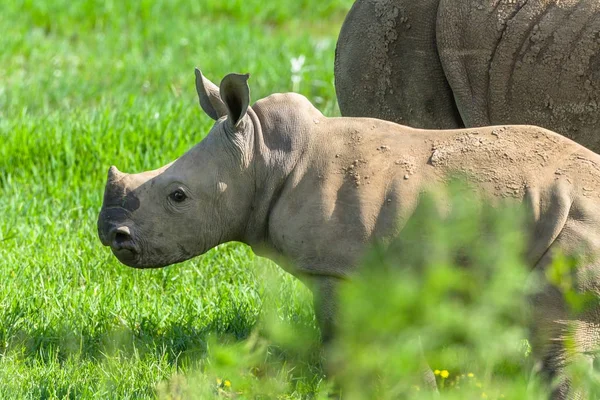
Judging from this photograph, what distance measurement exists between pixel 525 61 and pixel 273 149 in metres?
1.28

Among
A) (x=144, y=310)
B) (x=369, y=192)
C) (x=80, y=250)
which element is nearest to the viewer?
(x=369, y=192)

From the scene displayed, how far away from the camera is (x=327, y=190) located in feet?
13.4

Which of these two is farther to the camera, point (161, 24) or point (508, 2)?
point (161, 24)

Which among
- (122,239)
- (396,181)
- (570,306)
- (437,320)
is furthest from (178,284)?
(437,320)

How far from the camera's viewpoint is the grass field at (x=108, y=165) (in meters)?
5.00

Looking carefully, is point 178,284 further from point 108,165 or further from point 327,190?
point 327,190

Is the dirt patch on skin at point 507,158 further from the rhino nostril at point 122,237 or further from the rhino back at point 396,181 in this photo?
the rhino nostril at point 122,237

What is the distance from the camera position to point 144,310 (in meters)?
5.47

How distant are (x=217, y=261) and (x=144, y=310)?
2.68ft

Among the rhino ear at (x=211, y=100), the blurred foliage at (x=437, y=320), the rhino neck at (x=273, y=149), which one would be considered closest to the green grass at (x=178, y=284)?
the blurred foliage at (x=437, y=320)

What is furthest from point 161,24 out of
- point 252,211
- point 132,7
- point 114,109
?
point 252,211

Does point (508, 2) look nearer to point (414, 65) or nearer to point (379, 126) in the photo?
point (414, 65)

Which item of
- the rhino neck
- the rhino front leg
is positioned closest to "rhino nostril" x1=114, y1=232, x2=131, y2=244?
the rhino neck

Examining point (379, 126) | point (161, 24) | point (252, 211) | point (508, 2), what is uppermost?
point (508, 2)
